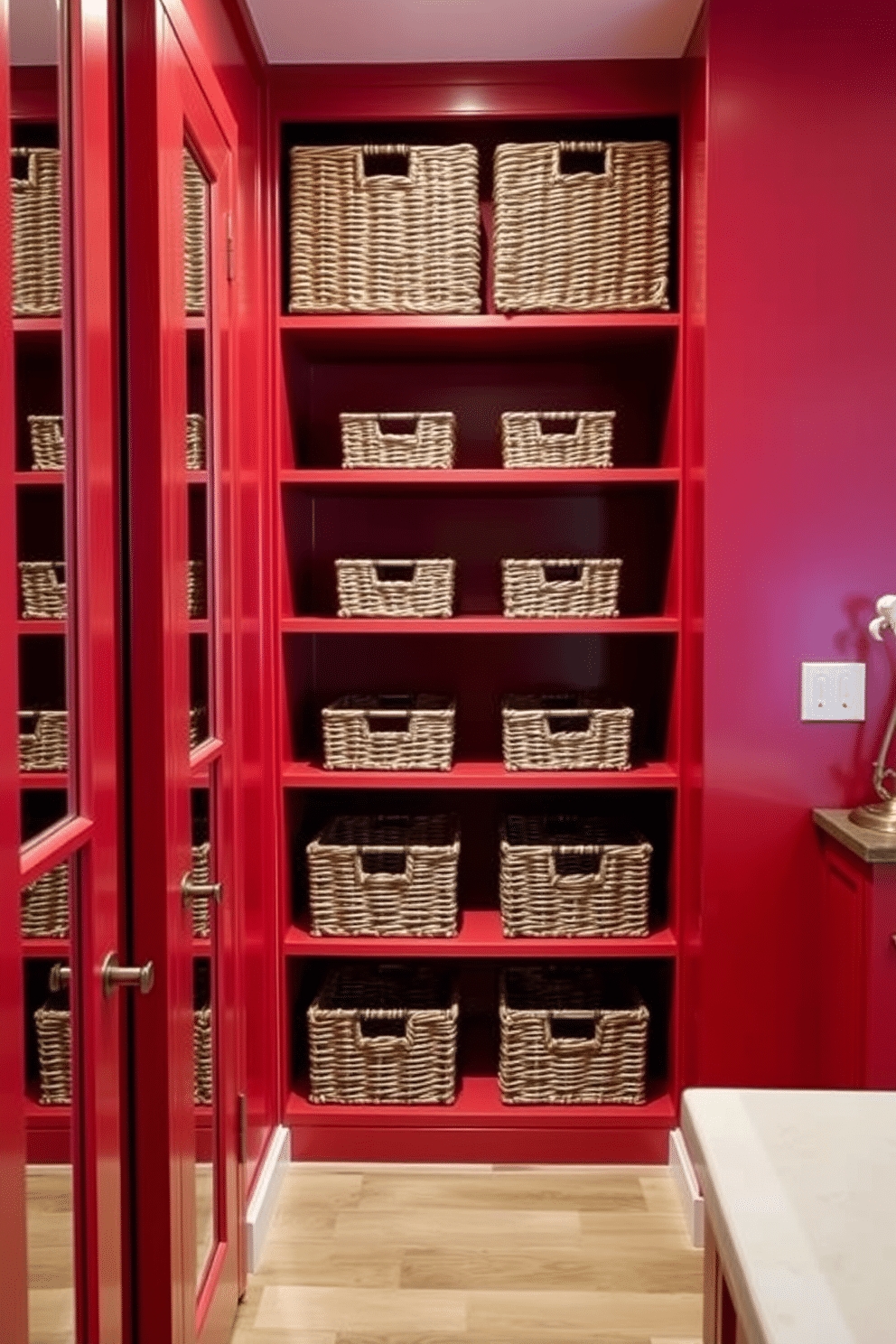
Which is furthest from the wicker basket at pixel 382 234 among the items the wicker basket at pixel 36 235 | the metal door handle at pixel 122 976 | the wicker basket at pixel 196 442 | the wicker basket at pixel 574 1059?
the metal door handle at pixel 122 976

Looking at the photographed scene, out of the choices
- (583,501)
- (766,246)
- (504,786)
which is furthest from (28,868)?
(583,501)

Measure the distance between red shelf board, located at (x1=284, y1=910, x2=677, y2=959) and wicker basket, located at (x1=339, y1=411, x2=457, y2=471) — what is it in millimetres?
1086

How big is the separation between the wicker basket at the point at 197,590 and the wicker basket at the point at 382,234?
1.01 meters

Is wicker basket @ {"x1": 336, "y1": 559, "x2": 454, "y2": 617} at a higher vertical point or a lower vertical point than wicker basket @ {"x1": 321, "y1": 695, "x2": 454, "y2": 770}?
higher

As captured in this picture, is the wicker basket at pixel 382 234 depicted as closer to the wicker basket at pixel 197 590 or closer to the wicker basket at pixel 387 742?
the wicker basket at pixel 387 742

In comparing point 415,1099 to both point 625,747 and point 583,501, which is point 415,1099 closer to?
point 625,747

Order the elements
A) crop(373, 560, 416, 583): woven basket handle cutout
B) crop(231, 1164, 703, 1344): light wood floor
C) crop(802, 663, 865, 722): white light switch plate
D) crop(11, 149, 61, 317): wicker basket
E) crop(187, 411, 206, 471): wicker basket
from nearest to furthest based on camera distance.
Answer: crop(11, 149, 61, 317): wicker basket
crop(187, 411, 206, 471): wicker basket
crop(231, 1164, 703, 1344): light wood floor
crop(802, 663, 865, 722): white light switch plate
crop(373, 560, 416, 583): woven basket handle cutout

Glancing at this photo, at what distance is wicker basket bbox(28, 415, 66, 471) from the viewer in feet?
4.01

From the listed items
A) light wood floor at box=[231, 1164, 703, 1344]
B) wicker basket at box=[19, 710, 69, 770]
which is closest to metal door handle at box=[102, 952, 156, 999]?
wicker basket at box=[19, 710, 69, 770]

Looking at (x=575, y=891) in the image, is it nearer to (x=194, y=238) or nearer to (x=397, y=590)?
(x=397, y=590)

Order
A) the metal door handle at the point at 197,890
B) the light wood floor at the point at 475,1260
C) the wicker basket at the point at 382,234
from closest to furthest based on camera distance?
the metal door handle at the point at 197,890
the light wood floor at the point at 475,1260
the wicker basket at the point at 382,234

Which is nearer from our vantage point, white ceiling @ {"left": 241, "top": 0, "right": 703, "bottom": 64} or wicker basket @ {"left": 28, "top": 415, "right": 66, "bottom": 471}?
wicker basket @ {"left": 28, "top": 415, "right": 66, "bottom": 471}

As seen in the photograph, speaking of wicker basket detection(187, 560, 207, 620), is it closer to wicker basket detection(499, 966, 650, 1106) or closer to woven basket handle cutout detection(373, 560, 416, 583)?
woven basket handle cutout detection(373, 560, 416, 583)

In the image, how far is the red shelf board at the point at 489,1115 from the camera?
2824 millimetres
